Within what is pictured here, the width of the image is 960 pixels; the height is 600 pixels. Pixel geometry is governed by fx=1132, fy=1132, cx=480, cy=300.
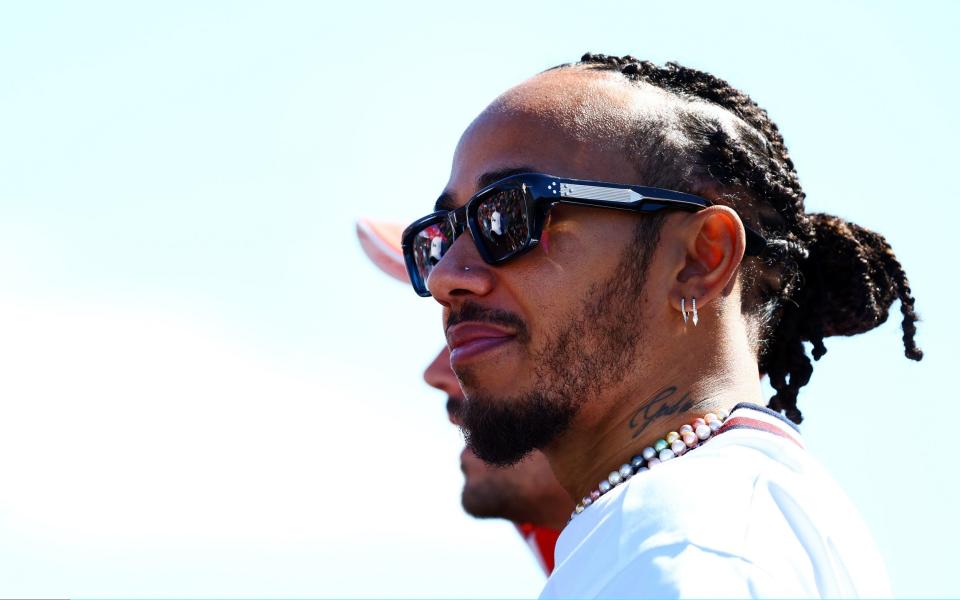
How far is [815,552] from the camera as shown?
230 centimetres

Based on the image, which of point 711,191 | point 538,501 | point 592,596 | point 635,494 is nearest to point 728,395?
point 711,191

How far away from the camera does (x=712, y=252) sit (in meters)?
3.39

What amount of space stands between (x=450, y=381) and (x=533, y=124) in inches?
123

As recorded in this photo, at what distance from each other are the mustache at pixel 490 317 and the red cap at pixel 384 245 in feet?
15.9

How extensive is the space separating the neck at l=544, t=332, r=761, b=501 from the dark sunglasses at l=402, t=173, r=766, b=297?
0.45 metres

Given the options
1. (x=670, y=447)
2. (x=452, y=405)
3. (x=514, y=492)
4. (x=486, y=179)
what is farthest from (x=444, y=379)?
(x=670, y=447)

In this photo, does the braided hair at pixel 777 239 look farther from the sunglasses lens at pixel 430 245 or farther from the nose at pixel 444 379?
the nose at pixel 444 379

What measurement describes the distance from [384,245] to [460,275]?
5.21 m

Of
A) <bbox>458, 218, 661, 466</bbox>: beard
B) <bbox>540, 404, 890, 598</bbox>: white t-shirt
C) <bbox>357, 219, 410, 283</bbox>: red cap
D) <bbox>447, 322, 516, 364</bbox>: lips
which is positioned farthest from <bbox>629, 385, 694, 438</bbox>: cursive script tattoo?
<bbox>357, 219, 410, 283</bbox>: red cap

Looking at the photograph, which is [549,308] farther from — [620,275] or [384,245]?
[384,245]

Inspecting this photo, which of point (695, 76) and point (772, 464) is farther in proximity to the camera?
point (695, 76)

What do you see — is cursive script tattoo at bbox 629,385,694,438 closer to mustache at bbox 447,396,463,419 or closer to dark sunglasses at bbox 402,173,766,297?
dark sunglasses at bbox 402,173,766,297

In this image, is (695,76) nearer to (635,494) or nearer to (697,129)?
(697,129)

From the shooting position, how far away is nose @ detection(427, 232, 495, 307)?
339 centimetres
